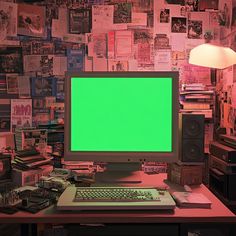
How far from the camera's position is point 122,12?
2.60m

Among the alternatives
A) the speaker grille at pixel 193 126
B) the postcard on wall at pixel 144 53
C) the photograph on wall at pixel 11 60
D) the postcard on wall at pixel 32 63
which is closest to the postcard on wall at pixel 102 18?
the postcard on wall at pixel 144 53

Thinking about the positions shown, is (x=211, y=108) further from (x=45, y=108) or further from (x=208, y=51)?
(x=45, y=108)

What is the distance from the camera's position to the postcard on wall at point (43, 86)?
8.49ft

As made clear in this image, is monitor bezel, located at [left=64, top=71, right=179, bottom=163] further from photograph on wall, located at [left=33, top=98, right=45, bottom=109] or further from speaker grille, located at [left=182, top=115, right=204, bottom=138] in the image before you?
photograph on wall, located at [left=33, top=98, right=45, bottom=109]

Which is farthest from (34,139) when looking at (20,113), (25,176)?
(20,113)

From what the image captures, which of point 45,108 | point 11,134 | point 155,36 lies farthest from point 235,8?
point 11,134

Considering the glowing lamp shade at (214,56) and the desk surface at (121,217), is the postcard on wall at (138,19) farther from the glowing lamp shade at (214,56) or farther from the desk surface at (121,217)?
the desk surface at (121,217)

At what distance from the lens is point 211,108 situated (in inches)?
101

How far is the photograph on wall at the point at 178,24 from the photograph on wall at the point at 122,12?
0.33 m

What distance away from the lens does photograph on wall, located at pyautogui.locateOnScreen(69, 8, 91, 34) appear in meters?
2.59

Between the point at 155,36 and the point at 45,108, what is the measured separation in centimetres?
98

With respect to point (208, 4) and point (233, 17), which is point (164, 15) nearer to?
point (208, 4)

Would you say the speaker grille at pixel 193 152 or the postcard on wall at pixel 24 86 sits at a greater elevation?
the postcard on wall at pixel 24 86

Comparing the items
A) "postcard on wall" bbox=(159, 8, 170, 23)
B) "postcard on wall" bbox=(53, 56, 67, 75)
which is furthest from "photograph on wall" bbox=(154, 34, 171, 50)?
"postcard on wall" bbox=(53, 56, 67, 75)
